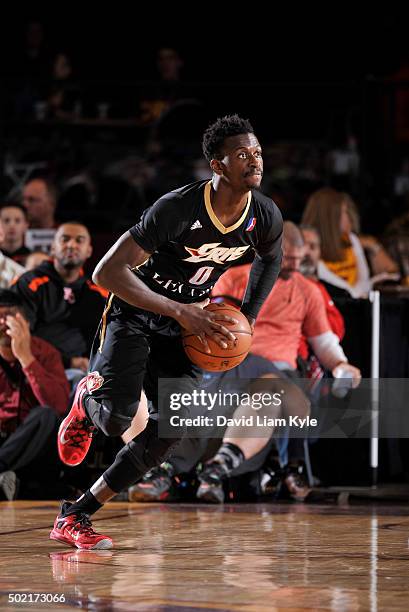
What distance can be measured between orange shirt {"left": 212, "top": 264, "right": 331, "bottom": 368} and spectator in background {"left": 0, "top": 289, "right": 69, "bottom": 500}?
1140 mm

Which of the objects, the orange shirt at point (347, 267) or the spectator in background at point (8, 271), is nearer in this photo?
the spectator in background at point (8, 271)

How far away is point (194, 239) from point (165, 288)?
305 mm

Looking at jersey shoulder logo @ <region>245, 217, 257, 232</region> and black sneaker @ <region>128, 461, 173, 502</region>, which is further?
black sneaker @ <region>128, 461, 173, 502</region>

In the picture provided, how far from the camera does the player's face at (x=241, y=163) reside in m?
4.53

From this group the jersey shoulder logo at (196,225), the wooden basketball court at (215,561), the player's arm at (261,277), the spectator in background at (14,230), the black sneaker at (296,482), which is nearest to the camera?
the wooden basketball court at (215,561)

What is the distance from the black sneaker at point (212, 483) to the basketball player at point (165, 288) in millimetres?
1539

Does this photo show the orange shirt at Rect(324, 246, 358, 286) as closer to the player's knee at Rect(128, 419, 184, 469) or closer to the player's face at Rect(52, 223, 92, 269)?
the player's face at Rect(52, 223, 92, 269)

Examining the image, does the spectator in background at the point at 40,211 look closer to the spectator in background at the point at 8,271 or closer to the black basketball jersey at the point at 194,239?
the spectator in background at the point at 8,271

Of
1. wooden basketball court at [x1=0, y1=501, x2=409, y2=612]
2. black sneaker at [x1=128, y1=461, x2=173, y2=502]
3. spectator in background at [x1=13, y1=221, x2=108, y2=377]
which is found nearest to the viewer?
wooden basketball court at [x1=0, y1=501, x2=409, y2=612]

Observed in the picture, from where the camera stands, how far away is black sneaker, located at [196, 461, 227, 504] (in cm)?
643

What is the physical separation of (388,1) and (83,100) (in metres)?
3.30

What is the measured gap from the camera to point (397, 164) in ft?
33.6

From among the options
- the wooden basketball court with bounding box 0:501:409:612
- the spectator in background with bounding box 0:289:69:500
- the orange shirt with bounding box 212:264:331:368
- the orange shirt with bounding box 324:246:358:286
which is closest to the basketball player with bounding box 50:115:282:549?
the wooden basketball court with bounding box 0:501:409:612

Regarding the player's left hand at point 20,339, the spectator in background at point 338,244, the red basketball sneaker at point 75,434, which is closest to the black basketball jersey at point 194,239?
the red basketball sneaker at point 75,434
